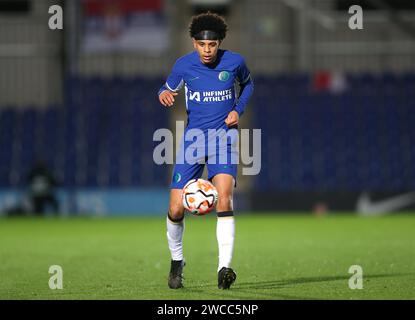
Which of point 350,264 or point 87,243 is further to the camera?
point 87,243

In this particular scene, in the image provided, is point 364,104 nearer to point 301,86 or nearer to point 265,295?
point 301,86

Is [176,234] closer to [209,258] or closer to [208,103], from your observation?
[208,103]

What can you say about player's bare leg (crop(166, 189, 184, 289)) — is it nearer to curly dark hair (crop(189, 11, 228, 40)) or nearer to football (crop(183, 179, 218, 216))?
football (crop(183, 179, 218, 216))

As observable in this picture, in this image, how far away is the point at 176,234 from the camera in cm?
877

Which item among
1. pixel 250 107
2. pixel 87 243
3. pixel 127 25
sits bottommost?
pixel 87 243

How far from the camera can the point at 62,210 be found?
865 inches

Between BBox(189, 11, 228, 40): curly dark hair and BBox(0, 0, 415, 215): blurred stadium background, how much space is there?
13.4 m

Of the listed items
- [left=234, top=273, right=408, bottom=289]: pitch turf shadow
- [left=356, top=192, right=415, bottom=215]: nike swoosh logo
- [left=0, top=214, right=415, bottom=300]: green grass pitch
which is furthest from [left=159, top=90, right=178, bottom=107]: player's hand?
[left=356, top=192, right=415, bottom=215]: nike swoosh logo

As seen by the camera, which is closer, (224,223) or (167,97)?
(224,223)

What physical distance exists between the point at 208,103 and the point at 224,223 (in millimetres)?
1155

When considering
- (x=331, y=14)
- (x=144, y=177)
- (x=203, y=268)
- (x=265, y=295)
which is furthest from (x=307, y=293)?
(x=331, y=14)

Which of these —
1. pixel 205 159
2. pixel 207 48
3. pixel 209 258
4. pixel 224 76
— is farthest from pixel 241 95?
pixel 209 258

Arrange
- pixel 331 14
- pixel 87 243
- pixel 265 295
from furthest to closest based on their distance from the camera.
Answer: pixel 331 14, pixel 87 243, pixel 265 295

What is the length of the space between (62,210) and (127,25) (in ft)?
17.2
